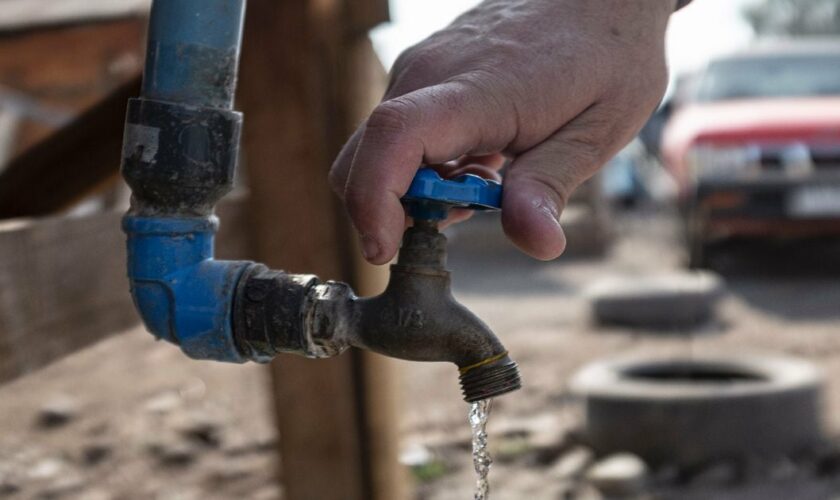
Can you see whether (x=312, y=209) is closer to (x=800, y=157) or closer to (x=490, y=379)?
(x=490, y=379)

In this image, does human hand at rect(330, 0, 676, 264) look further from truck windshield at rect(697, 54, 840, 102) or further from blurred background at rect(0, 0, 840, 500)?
truck windshield at rect(697, 54, 840, 102)

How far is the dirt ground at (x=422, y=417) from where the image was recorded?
3.05 m

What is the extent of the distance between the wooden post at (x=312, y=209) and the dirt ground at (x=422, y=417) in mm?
183

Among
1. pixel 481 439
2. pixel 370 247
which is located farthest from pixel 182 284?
pixel 481 439

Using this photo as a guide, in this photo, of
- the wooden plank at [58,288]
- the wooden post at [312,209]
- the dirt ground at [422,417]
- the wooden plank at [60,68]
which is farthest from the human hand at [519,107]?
the wooden plank at [60,68]

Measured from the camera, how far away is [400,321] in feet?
3.09

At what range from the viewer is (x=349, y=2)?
6.35ft

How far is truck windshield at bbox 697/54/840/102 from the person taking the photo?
668 cm

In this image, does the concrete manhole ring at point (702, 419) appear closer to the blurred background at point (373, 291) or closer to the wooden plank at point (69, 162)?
the blurred background at point (373, 291)

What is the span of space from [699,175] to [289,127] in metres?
4.73

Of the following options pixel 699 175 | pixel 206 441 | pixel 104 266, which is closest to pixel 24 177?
pixel 104 266

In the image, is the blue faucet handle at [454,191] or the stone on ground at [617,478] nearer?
the blue faucet handle at [454,191]

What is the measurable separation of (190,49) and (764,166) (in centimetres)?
560

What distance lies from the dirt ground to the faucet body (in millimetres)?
1117
